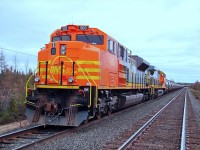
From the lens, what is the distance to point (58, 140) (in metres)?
8.25

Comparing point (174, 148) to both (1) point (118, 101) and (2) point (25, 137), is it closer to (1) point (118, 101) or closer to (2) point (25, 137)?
(2) point (25, 137)

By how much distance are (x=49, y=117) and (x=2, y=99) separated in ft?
14.5

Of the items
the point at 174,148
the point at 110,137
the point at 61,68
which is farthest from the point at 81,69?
the point at 174,148

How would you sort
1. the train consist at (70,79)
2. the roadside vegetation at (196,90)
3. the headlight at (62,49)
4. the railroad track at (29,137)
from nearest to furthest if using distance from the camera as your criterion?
the railroad track at (29,137)
the train consist at (70,79)
the headlight at (62,49)
the roadside vegetation at (196,90)

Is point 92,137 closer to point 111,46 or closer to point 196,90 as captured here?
point 111,46

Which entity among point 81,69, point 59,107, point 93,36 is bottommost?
point 59,107

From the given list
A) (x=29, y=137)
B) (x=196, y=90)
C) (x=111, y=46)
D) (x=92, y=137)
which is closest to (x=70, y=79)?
(x=92, y=137)

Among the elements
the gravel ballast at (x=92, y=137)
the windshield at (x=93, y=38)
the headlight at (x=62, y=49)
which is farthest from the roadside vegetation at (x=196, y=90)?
the headlight at (x=62, y=49)

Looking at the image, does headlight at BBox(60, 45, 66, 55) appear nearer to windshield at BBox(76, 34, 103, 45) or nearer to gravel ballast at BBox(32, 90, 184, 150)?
windshield at BBox(76, 34, 103, 45)

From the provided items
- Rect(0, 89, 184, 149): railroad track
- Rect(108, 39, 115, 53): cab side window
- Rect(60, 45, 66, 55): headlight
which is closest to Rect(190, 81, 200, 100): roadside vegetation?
Rect(108, 39, 115, 53): cab side window

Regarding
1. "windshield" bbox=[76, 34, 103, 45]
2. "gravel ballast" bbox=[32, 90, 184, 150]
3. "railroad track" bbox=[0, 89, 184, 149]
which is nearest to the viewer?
"railroad track" bbox=[0, 89, 184, 149]

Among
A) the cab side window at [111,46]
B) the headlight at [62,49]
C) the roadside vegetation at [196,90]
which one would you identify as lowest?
the roadside vegetation at [196,90]

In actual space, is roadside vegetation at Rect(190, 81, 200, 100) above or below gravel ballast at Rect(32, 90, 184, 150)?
above

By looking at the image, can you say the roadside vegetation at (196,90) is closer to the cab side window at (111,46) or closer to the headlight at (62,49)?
the cab side window at (111,46)
